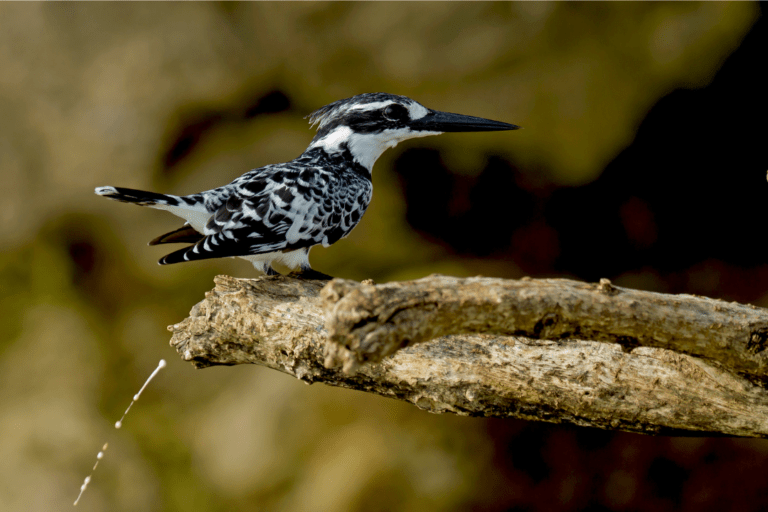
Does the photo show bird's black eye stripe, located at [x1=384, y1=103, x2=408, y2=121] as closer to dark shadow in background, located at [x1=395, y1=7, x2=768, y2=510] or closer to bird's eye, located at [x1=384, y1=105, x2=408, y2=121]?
bird's eye, located at [x1=384, y1=105, x2=408, y2=121]

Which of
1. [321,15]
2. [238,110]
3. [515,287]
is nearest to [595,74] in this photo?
[321,15]

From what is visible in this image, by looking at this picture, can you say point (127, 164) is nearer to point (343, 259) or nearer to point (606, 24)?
point (343, 259)

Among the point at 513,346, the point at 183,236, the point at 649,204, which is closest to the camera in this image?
the point at 513,346

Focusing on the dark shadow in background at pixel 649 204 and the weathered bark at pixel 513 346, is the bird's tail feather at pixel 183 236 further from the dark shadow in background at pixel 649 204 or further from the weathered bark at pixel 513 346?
the dark shadow in background at pixel 649 204

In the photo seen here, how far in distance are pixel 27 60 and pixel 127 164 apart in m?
0.64

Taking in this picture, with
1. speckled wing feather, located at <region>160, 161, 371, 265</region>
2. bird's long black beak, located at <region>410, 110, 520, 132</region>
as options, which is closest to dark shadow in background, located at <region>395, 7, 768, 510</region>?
bird's long black beak, located at <region>410, 110, 520, 132</region>

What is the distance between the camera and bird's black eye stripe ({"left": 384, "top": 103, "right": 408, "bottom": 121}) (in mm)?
1446

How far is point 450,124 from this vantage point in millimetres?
1492

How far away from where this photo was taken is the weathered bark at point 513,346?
767 mm

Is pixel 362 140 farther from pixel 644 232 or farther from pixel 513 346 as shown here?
pixel 644 232

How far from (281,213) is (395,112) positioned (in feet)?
1.43

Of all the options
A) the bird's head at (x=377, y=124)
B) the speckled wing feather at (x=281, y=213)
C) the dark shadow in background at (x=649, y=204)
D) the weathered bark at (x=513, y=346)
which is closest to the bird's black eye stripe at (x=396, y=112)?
the bird's head at (x=377, y=124)

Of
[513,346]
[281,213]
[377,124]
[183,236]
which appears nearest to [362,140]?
[377,124]

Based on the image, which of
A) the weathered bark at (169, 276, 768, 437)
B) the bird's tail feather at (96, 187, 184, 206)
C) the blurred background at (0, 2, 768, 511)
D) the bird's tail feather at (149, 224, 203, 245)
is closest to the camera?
the weathered bark at (169, 276, 768, 437)
